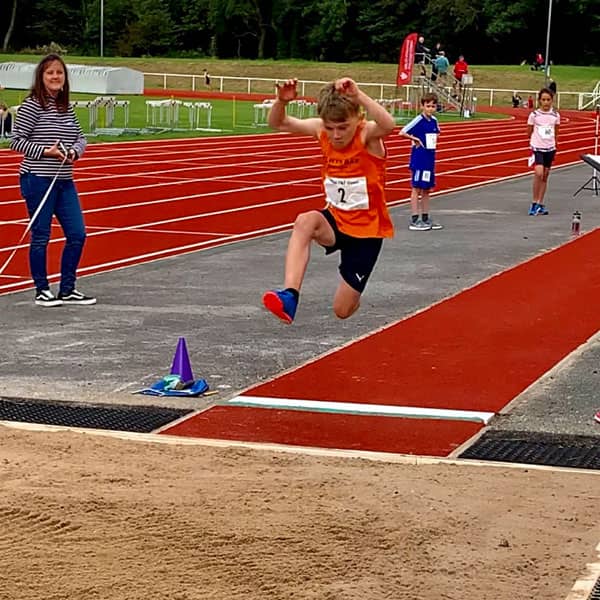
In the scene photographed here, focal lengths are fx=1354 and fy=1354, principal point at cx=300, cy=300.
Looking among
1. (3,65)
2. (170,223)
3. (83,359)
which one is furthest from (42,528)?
(3,65)

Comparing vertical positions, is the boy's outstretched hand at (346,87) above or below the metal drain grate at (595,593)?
above

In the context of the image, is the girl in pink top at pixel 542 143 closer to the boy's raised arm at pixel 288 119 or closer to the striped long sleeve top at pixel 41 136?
the striped long sleeve top at pixel 41 136

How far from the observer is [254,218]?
683 inches

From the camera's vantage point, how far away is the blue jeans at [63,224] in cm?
1074

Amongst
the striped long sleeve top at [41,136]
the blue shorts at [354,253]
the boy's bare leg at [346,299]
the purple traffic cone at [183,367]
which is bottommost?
the purple traffic cone at [183,367]

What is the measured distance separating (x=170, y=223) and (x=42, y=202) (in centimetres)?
601

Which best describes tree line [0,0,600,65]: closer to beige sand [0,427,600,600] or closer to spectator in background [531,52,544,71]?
spectator in background [531,52,544,71]

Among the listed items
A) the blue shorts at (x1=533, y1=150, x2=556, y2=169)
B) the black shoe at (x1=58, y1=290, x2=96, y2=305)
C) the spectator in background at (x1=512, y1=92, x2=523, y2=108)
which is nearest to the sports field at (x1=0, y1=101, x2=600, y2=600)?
the black shoe at (x1=58, y1=290, x2=96, y2=305)

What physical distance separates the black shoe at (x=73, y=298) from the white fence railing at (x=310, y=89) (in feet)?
157

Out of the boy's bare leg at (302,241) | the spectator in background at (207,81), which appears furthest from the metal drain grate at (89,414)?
the spectator in background at (207,81)

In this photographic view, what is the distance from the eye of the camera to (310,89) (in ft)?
233

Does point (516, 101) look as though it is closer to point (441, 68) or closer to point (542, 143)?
point (441, 68)

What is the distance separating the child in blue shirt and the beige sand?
10.7m

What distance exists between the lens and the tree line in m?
87.2
